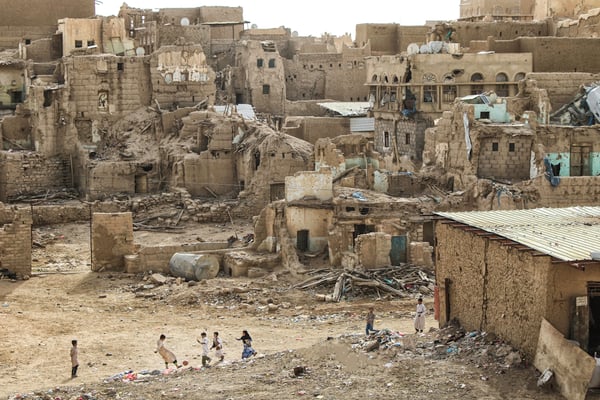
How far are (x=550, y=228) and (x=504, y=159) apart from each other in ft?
46.0

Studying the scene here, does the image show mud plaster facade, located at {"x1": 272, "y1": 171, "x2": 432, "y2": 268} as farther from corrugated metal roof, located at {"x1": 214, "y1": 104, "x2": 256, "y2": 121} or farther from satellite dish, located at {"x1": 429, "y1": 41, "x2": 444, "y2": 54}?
satellite dish, located at {"x1": 429, "y1": 41, "x2": 444, "y2": 54}

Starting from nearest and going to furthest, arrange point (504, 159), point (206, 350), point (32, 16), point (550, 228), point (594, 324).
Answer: point (594, 324), point (550, 228), point (206, 350), point (504, 159), point (32, 16)

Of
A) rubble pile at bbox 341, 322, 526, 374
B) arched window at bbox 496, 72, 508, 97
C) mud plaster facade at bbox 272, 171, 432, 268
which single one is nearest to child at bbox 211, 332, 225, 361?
rubble pile at bbox 341, 322, 526, 374

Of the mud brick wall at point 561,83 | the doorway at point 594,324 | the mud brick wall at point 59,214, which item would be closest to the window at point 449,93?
the mud brick wall at point 561,83

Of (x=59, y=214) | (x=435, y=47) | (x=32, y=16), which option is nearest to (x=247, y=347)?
(x=59, y=214)

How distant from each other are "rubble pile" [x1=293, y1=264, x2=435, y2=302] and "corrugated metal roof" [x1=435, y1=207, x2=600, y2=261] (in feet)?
19.6

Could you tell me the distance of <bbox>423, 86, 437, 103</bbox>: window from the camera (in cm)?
3978

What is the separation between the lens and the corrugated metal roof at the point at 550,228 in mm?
15023

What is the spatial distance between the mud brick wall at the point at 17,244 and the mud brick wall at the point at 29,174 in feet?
35.8

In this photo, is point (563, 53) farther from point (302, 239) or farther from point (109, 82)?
point (109, 82)

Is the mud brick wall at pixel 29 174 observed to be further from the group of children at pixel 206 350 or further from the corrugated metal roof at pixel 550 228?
the corrugated metal roof at pixel 550 228

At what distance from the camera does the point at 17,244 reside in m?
27.0

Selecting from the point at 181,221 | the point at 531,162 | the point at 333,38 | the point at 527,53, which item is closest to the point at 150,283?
the point at 181,221

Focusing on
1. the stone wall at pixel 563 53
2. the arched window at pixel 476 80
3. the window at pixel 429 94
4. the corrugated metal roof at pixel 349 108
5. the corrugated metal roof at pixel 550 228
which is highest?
the stone wall at pixel 563 53
